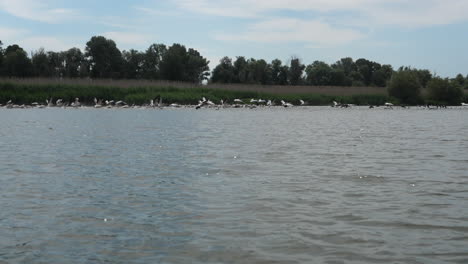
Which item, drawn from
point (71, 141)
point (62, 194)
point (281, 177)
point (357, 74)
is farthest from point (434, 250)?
point (357, 74)

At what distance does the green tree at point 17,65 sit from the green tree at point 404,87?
162 feet

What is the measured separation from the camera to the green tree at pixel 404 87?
250 ft

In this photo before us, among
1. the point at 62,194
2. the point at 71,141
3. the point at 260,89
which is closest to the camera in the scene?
the point at 62,194

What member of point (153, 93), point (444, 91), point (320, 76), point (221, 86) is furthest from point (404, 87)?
point (320, 76)

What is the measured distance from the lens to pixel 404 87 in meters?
76.4

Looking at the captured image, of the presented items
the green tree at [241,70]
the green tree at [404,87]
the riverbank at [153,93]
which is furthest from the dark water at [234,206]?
the green tree at [241,70]

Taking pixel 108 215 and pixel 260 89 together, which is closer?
pixel 108 215

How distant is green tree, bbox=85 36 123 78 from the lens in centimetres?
9669

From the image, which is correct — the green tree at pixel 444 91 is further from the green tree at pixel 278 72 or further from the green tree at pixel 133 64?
the green tree at pixel 133 64

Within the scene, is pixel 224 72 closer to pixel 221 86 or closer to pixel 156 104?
pixel 221 86

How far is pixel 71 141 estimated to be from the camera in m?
20.5

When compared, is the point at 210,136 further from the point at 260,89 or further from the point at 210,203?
the point at 260,89

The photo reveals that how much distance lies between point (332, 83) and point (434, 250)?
111m

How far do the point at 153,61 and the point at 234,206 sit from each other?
99.3 meters
